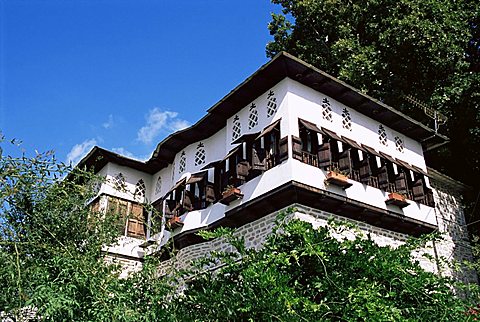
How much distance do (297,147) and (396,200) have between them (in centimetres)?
246

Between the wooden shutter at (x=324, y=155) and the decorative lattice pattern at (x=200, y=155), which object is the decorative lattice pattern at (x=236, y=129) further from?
the wooden shutter at (x=324, y=155)

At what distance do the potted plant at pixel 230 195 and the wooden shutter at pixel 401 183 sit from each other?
3370 mm

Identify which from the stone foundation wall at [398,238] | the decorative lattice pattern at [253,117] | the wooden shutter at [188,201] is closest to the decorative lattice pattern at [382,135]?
the stone foundation wall at [398,238]

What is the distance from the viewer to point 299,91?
8875mm

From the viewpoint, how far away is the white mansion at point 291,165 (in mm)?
8219

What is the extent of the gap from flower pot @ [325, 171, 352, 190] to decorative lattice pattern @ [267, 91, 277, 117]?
1573mm

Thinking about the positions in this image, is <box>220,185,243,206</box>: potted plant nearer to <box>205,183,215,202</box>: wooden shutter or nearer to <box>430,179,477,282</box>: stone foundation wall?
<box>205,183,215,202</box>: wooden shutter

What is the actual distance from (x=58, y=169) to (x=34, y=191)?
1.06ft

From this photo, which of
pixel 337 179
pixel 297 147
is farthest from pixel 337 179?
pixel 297 147

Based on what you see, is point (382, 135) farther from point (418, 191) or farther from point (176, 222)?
point (176, 222)

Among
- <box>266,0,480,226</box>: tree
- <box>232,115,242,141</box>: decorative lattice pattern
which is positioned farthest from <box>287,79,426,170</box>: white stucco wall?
<box>266,0,480,226</box>: tree

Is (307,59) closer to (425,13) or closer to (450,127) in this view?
(425,13)

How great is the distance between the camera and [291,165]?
7.88 meters

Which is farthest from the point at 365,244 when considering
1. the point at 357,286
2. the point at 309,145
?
the point at 309,145
